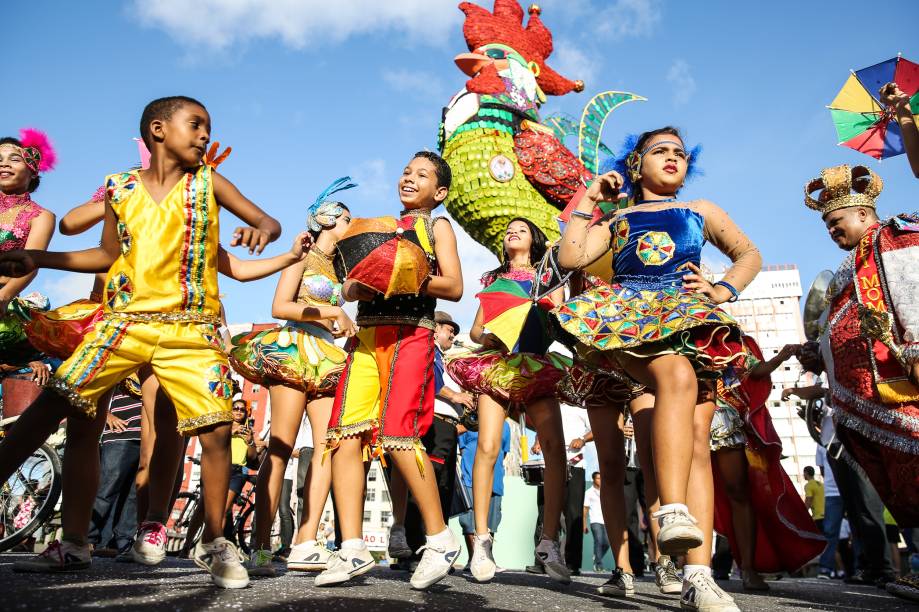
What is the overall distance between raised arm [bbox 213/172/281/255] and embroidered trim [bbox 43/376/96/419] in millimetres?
820

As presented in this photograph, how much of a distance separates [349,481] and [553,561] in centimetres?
146

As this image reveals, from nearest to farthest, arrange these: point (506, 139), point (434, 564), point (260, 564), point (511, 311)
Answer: point (434, 564), point (260, 564), point (511, 311), point (506, 139)

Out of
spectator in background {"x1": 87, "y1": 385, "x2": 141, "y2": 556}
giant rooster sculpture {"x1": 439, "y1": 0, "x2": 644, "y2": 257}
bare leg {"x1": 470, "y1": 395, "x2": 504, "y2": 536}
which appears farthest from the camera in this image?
giant rooster sculpture {"x1": 439, "y1": 0, "x2": 644, "y2": 257}

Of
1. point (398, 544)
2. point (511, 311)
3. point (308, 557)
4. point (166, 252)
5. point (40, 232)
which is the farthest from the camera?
point (398, 544)

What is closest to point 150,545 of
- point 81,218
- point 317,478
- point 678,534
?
point 317,478

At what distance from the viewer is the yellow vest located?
2.86 meters

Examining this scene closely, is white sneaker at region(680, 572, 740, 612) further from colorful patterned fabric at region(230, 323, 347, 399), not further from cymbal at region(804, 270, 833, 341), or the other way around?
cymbal at region(804, 270, 833, 341)

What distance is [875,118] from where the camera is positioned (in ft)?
13.9

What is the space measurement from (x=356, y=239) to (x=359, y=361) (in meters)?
0.58

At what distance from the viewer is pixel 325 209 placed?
3.84 meters

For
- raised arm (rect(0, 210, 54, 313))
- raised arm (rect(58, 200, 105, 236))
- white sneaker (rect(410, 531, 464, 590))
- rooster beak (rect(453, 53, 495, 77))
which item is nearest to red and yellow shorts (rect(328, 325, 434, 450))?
white sneaker (rect(410, 531, 464, 590))

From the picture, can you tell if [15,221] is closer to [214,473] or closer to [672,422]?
[214,473]

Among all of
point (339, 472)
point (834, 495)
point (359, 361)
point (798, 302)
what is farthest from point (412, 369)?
point (798, 302)

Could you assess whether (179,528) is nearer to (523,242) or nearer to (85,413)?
(523,242)
